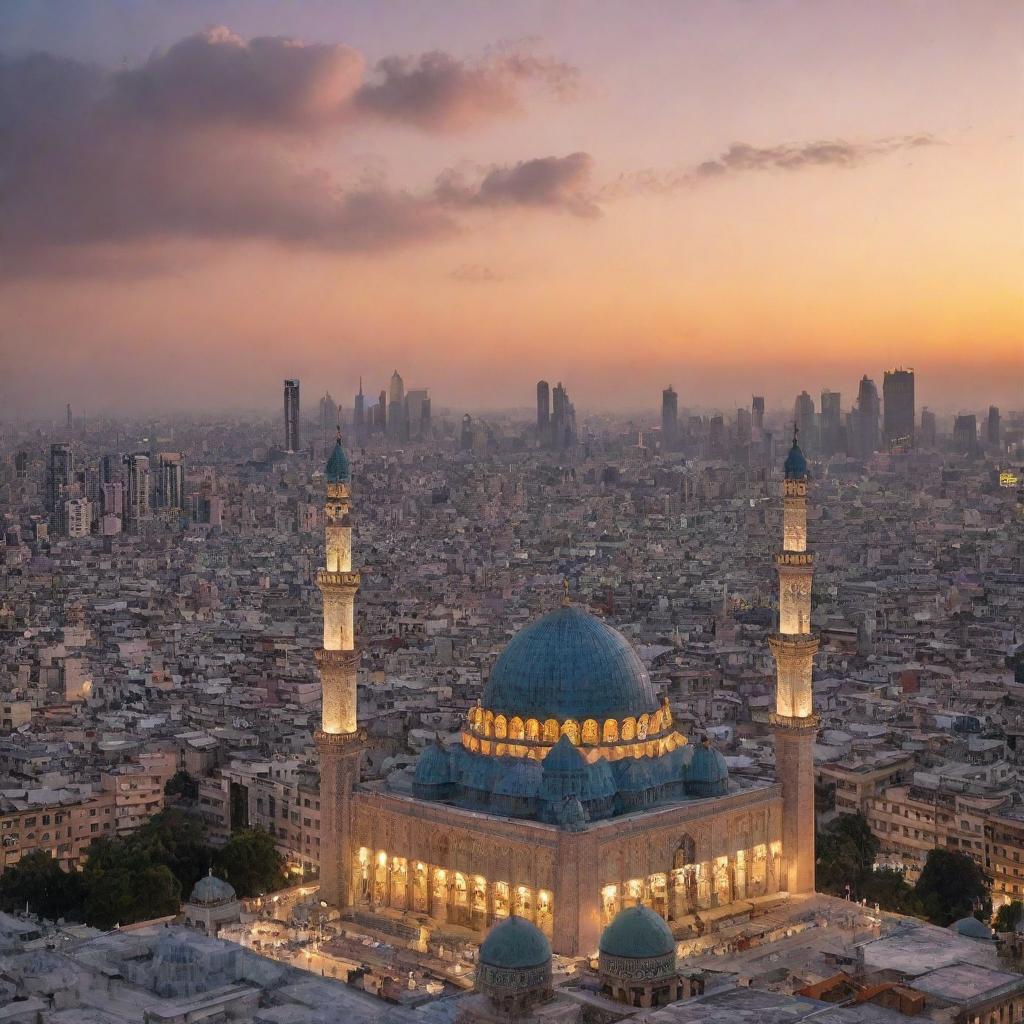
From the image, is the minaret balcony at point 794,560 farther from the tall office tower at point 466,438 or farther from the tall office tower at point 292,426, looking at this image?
the tall office tower at point 466,438

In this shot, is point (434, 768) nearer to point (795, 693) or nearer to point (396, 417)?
point (795, 693)

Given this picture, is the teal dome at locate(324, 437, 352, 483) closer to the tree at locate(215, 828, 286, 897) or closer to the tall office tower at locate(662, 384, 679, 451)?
the tree at locate(215, 828, 286, 897)

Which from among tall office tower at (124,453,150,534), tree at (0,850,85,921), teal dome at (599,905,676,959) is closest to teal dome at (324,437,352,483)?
tree at (0,850,85,921)

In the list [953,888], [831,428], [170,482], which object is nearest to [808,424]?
[831,428]

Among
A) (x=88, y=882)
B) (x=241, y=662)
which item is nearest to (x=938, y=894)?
(x=88, y=882)

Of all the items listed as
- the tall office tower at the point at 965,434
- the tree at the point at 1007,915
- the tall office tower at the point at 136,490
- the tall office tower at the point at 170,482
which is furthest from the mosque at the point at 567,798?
the tall office tower at the point at 965,434

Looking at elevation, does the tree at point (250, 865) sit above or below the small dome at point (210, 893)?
below

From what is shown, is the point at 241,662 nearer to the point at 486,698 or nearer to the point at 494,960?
the point at 486,698
